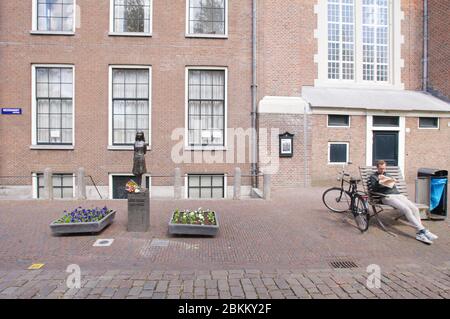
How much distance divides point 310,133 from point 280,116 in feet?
5.07

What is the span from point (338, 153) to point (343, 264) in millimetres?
9702

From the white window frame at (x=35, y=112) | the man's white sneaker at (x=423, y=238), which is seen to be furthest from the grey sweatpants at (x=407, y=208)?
the white window frame at (x=35, y=112)

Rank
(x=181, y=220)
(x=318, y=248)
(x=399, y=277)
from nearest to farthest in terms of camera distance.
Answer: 1. (x=399, y=277)
2. (x=318, y=248)
3. (x=181, y=220)

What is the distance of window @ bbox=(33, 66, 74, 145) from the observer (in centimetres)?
1215

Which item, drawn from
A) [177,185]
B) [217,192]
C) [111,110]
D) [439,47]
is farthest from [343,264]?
[439,47]

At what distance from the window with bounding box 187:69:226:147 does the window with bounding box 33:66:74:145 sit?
5.02 metres

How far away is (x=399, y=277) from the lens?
4.20 metres

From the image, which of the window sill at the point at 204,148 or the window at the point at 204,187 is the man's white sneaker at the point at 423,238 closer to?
the window at the point at 204,187

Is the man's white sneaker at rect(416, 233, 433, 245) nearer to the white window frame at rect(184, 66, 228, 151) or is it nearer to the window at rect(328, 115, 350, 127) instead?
the white window frame at rect(184, 66, 228, 151)

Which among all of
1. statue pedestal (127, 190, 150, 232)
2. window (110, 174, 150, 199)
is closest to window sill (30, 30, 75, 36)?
window (110, 174, 150, 199)

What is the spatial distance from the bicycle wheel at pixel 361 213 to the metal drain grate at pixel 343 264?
5.47 feet

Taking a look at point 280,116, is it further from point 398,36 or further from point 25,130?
point 25,130

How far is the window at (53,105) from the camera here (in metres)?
12.1

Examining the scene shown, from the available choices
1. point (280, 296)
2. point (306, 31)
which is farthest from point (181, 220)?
point (306, 31)
